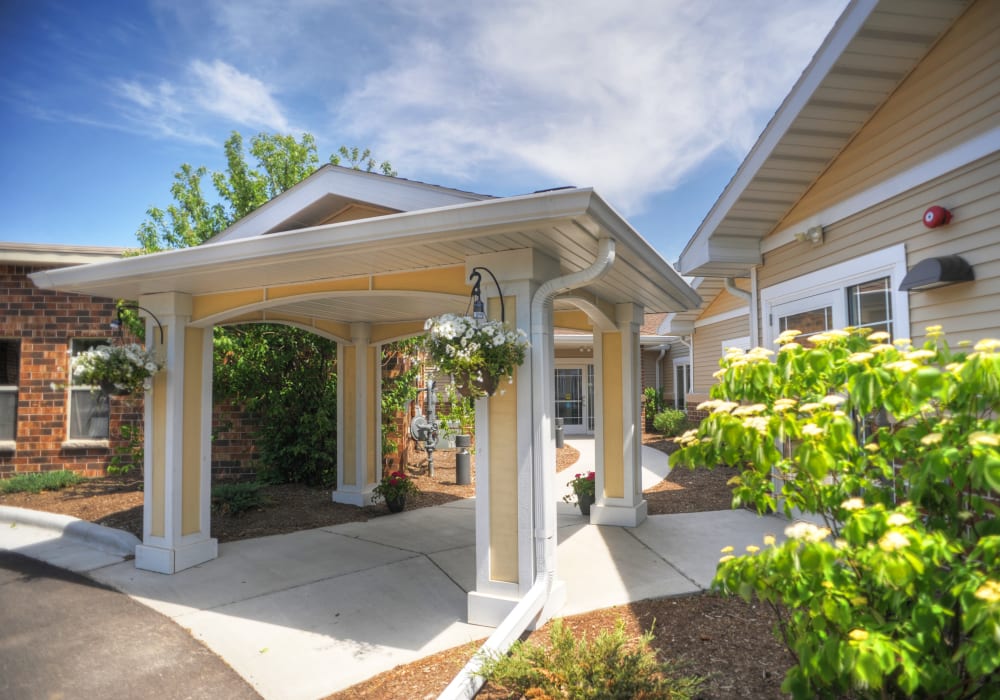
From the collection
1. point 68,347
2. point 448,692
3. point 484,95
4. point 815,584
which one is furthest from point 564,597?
point 68,347

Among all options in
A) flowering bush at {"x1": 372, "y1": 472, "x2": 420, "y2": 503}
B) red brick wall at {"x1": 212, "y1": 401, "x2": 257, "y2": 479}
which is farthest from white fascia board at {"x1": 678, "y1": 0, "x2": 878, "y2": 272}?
red brick wall at {"x1": 212, "y1": 401, "x2": 257, "y2": 479}

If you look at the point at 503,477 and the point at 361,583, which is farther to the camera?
the point at 361,583

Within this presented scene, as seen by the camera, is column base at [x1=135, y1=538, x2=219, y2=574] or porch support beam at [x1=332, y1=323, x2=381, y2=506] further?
porch support beam at [x1=332, y1=323, x2=381, y2=506]

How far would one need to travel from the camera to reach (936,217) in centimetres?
411

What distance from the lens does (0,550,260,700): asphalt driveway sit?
11.0 ft

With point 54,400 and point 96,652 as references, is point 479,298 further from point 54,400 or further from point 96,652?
point 54,400

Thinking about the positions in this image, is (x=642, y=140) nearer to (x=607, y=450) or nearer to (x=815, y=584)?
(x=607, y=450)

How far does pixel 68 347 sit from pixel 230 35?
5.84m

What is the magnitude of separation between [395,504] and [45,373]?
6029 millimetres

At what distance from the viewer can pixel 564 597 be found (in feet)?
13.8

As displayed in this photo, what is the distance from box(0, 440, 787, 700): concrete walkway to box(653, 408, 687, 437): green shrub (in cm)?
708

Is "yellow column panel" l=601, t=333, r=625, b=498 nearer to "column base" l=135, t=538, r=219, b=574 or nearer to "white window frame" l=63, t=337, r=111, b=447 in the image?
"column base" l=135, t=538, r=219, b=574

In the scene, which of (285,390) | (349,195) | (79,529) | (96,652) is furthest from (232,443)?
(349,195)

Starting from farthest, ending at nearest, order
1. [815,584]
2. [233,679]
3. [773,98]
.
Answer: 1. [773,98]
2. [233,679]
3. [815,584]
